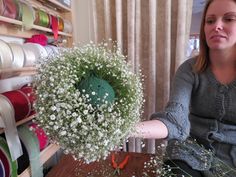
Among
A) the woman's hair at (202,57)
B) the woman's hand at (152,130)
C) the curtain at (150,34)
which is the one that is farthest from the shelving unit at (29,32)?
the woman's hair at (202,57)

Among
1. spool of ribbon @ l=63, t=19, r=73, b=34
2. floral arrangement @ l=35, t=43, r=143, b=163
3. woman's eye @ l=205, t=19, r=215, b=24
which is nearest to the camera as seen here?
floral arrangement @ l=35, t=43, r=143, b=163

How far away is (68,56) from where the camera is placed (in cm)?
63

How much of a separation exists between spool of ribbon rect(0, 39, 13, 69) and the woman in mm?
461

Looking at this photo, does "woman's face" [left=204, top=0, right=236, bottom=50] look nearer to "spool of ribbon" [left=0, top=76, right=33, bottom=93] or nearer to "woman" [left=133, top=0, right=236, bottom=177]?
"woman" [left=133, top=0, right=236, bottom=177]

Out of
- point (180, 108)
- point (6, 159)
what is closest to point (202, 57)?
point (180, 108)

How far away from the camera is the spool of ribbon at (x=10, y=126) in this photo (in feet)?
2.30

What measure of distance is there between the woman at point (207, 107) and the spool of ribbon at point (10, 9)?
601 mm

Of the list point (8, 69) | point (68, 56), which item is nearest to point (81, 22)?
point (8, 69)

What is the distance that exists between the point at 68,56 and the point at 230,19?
62cm

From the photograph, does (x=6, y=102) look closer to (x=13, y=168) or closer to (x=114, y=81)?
(x=13, y=168)

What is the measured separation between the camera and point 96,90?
56cm

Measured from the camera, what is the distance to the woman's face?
0.88 meters

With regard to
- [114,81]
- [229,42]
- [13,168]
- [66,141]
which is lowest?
[13,168]

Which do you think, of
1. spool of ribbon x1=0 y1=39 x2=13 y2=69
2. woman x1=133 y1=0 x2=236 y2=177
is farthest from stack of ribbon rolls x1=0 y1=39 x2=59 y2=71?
woman x1=133 y1=0 x2=236 y2=177
